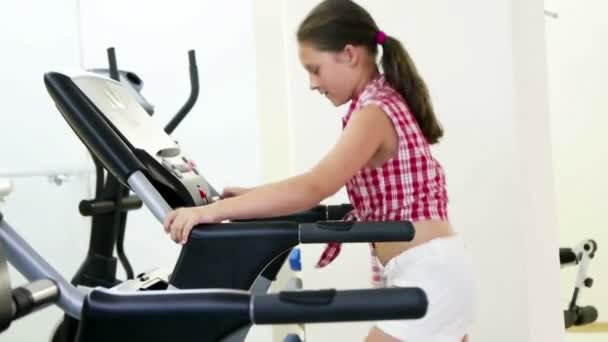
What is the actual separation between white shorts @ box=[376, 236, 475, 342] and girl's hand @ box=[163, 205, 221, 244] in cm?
52

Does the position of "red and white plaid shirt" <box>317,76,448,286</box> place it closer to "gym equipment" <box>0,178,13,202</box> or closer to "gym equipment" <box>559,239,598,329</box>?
"gym equipment" <box>0,178,13,202</box>

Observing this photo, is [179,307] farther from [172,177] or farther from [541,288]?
[541,288]

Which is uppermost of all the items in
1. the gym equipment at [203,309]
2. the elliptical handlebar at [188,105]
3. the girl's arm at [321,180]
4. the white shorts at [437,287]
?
the elliptical handlebar at [188,105]

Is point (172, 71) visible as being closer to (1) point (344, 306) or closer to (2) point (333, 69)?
(2) point (333, 69)

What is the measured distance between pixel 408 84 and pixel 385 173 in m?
0.26

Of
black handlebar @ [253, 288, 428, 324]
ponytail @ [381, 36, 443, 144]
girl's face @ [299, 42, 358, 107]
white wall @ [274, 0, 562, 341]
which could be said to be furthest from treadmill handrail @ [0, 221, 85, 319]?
white wall @ [274, 0, 562, 341]

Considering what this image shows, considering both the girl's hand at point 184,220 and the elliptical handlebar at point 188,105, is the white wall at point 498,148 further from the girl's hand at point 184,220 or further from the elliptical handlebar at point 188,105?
the girl's hand at point 184,220

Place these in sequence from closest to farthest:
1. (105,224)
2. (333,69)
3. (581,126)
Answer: (333,69), (105,224), (581,126)

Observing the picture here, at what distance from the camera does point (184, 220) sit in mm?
1227

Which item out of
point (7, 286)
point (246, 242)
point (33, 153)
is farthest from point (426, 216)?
point (33, 153)

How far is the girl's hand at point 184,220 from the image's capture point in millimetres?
1222

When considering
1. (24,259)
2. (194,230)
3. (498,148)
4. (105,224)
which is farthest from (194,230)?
(498,148)

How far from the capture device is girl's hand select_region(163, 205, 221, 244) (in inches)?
48.1

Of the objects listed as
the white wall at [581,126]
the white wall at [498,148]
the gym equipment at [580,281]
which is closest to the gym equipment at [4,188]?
the white wall at [498,148]
